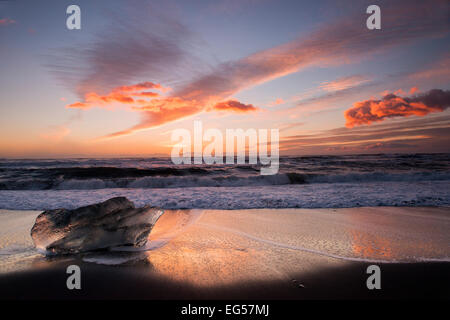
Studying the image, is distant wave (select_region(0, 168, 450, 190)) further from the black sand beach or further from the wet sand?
the black sand beach

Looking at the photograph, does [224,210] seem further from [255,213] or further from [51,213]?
[51,213]

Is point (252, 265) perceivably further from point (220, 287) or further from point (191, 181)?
point (191, 181)

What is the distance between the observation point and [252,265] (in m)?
3.00

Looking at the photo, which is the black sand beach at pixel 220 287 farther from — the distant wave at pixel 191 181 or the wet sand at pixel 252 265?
the distant wave at pixel 191 181

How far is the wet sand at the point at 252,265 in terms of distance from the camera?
2.44 m

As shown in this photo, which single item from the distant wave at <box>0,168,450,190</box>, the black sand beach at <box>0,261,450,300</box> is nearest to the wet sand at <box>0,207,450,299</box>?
the black sand beach at <box>0,261,450,300</box>

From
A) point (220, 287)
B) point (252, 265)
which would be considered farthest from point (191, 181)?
point (220, 287)

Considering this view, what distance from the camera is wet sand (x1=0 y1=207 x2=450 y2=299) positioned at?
2.44m

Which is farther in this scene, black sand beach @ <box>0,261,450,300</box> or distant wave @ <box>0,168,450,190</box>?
distant wave @ <box>0,168,450,190</box>

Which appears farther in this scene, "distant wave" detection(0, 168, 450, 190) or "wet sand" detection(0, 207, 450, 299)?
"distant wave" detection(0, 168, 450, 190)

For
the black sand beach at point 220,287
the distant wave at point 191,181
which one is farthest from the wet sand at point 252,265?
the distant wave at point 191,181

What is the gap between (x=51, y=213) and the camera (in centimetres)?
336
